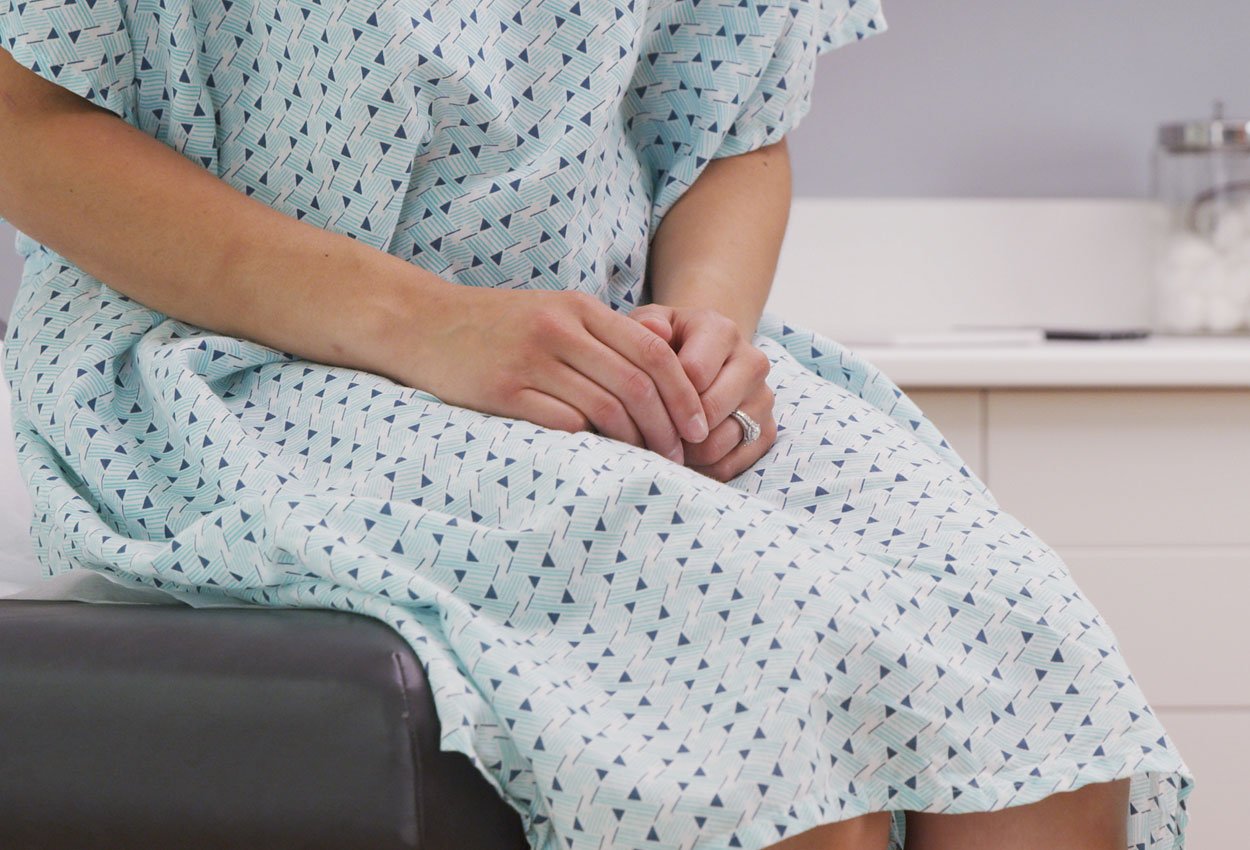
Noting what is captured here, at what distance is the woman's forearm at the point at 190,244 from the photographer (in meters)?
0.70

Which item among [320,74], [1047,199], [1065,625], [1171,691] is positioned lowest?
[1171,691]

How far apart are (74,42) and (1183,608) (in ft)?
4.10

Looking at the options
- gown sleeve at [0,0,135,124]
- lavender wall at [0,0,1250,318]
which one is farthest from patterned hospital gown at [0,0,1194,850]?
lavender wall at [0,0,1250,318]

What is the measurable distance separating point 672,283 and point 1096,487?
0.79 metres

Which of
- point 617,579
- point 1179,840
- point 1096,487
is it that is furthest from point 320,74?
point 1096,487

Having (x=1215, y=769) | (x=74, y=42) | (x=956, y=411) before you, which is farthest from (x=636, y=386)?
(x=1215, y=769)

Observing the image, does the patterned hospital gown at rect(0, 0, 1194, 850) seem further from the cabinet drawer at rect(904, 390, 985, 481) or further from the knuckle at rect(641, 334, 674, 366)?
the cabinet drawer at rect(904, 390, 985, 481)

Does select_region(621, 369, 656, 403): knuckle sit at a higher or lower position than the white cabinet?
higher

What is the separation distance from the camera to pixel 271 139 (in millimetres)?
759

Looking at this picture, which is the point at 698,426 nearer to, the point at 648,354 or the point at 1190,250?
the point at 648,354

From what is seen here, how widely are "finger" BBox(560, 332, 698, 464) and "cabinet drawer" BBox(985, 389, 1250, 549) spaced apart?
0.86 m

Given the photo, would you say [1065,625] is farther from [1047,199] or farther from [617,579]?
[1047,199]

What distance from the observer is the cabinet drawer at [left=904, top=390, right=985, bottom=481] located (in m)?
1.45

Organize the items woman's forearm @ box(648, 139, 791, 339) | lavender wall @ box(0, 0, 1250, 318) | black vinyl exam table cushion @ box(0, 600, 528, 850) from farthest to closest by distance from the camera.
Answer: lavender wall @ box(0, 0, 1250, 318) < woman's forearm @ box(648, 139, 791, 339) < black vinyl exam table cushion @ box(0, 600, 528, 850)
